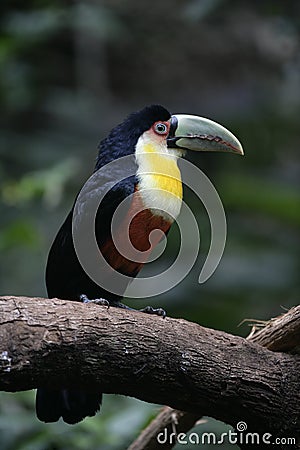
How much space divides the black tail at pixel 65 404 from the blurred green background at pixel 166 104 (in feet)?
1.73

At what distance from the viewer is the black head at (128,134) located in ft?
10.2

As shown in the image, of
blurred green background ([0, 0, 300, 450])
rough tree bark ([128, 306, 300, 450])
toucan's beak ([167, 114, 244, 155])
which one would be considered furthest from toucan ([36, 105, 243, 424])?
blurred green background ([0, 0, 300, 450])

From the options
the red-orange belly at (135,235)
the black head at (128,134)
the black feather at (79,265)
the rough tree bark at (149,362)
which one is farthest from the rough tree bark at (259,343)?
the black head at (128,134)

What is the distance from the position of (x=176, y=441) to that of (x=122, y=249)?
805mm

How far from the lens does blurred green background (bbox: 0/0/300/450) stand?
14.9 feet

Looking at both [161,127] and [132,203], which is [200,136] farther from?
[132,203]

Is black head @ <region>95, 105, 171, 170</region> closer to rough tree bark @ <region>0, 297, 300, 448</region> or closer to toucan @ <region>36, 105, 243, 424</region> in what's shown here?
toucan @ <region>36, 105, 243, 424</region>

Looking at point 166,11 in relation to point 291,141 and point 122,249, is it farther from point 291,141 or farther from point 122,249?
point 122,249

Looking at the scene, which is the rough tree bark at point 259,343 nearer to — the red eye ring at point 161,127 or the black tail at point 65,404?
the black tail at point 65,404

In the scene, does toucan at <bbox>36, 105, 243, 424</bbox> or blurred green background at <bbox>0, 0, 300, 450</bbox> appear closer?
toucan at <bbox>36, 105, 243, 424</bbox>

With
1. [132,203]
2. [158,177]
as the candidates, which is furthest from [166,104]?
[132,203]

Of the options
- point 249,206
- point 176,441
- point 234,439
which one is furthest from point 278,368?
point 249,206

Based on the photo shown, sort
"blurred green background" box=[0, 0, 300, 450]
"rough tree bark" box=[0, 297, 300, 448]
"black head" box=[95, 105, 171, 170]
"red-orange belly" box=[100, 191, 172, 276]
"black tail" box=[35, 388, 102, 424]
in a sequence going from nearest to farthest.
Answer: "rough tree bark" box=[0, 297, 300, 448]
"black tail" box=[35, 388, 102, 424]
"red-orange belly" box=[100, 191, 172, 276]
"black head" box=[95, 105, 171, 170]
"blurred green background" box=[0, 0, 300, 450]

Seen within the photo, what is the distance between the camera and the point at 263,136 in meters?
7.25
